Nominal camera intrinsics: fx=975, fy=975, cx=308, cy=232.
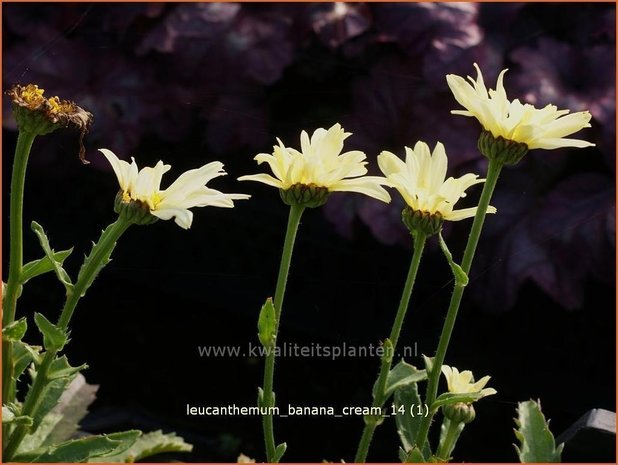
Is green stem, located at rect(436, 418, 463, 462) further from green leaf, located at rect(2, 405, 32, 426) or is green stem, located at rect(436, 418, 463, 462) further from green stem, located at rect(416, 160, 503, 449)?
green leaf, located at rect(2, 405, 32, 426)

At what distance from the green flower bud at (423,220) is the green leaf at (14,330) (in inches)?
10.9

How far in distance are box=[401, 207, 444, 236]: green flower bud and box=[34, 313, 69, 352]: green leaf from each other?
24 cm

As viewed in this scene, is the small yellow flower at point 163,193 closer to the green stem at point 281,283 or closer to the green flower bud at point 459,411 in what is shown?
the green stem at point 281,283

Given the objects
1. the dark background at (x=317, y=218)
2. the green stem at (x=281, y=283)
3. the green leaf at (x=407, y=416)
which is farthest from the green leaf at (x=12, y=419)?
the dark background at (x=317, y=218)

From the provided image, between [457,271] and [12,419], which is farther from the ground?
[457,271]

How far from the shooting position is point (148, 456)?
3.38ft

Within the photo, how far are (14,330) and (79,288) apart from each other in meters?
0.08

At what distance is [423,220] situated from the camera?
661mm

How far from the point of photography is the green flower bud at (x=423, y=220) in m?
0.66

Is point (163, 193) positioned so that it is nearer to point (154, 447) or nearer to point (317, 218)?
point (154, 447)

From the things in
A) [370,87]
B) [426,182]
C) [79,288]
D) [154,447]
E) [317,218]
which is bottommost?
[154,447]

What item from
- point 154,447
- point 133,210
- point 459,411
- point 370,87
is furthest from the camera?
point 370,87

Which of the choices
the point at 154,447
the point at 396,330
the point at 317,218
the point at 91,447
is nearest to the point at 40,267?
the point at 91,447

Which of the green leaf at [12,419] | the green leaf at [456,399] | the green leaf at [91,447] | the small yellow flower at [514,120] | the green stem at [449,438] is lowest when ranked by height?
the green leaf at [91,447]
